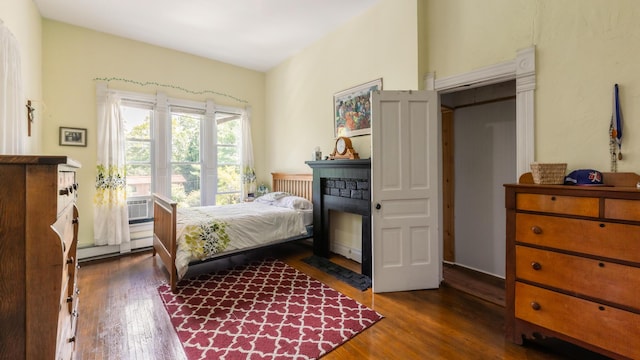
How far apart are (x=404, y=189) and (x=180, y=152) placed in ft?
12.4

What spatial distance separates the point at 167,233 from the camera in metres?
3.00

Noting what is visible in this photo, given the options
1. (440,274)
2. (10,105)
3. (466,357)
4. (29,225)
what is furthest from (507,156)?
(10,105)

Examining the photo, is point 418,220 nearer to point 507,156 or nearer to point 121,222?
point 507,156

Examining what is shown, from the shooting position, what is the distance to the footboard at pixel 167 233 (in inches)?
108

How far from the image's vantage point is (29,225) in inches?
37.5

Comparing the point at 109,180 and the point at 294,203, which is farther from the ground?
the point at 109,180

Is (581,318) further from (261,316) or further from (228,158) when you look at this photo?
(228,158)

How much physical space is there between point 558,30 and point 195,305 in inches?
150

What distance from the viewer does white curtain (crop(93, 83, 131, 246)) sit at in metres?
3.81

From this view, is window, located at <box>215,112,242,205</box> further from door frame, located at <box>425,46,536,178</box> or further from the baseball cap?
the baseball cap

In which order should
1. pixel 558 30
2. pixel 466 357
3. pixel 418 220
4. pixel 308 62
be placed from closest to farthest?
pixel 466 357, pixel 558 30, pixel 418 220, pixel 308 62

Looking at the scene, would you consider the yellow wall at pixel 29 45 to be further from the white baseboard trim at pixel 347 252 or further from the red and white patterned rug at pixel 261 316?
the white baseboard trim at pixel 347 252

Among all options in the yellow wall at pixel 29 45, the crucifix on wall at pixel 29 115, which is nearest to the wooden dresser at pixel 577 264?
the yellow wall at pixel 29 45

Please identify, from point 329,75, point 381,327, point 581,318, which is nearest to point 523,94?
point 581,318
